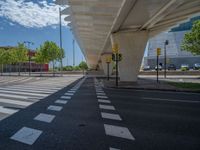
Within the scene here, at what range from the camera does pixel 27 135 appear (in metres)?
5.89

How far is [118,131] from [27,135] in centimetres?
224

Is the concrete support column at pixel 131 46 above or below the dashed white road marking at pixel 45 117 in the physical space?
above

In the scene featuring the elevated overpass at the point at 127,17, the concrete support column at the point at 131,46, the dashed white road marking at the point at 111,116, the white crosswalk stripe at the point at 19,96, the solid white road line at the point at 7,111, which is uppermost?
the elevated overpass at the point at 127,17

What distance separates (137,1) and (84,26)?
7045mm

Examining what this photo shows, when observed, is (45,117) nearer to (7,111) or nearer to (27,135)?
(7,111)

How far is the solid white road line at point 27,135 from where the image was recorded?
5.48m

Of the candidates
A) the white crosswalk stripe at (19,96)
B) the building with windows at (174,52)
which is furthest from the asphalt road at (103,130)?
the building with windows at (174,52)

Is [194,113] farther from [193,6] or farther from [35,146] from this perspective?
[193,6]

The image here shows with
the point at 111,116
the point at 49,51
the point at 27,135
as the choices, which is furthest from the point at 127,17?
the point at 49,51

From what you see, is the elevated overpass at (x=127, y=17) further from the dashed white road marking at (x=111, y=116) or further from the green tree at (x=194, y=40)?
the green tree at (x=194, y=40)

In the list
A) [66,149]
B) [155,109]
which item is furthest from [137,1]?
[66,149]

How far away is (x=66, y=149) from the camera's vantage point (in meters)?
4.87

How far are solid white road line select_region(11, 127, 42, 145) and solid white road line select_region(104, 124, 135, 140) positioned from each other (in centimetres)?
174

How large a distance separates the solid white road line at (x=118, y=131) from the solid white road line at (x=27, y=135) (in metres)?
1.74
